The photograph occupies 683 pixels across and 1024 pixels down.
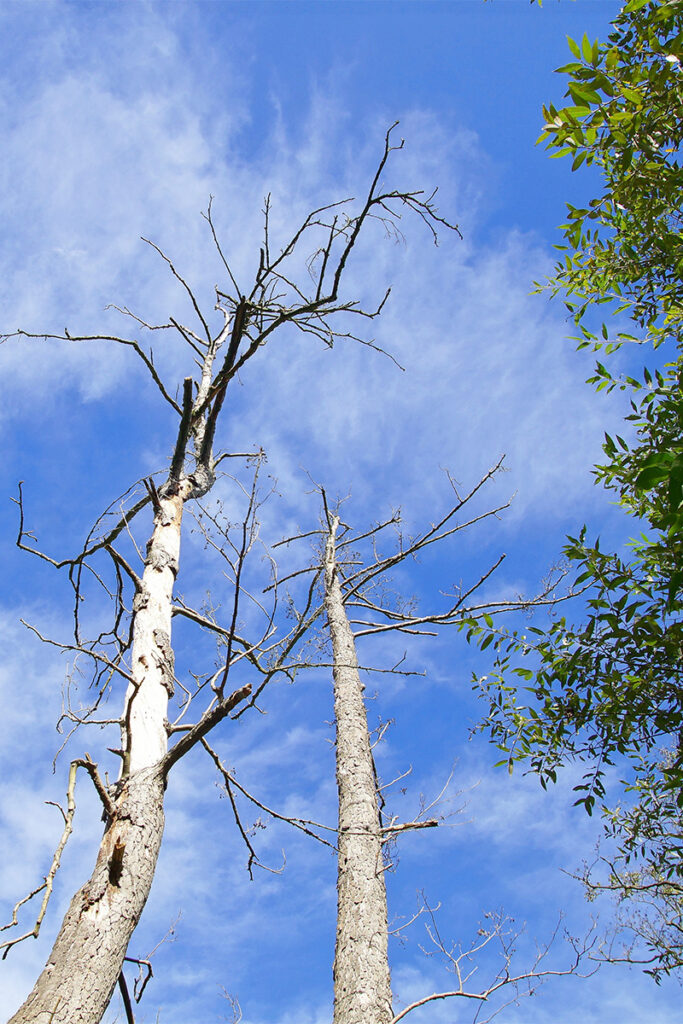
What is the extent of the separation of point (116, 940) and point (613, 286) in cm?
347

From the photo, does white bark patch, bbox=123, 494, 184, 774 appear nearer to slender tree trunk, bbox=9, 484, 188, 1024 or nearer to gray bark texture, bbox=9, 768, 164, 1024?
slender tree trunk, bbox=9, 484, 188, 1024

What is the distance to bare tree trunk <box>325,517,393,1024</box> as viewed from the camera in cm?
321

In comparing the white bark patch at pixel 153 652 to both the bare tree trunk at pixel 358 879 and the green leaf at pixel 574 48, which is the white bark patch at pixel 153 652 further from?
the green leaf at pixel 574 48

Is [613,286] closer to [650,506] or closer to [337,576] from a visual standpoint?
[650,506]

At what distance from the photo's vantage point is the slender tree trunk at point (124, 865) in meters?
1.91

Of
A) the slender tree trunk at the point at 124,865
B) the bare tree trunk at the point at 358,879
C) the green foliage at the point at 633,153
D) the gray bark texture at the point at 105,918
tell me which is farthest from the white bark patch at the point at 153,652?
the green foliage at the point at 633,153

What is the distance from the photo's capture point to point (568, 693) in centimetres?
286

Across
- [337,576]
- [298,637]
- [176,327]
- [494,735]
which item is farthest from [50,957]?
[337,576]

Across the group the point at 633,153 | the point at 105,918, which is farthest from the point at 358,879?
the point at 633,153

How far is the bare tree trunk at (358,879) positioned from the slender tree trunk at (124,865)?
32.8 inches

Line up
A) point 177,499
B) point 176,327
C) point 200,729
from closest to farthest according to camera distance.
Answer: point 200,729
point 177,499
point 176,327

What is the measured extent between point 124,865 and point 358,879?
1983 millimetres

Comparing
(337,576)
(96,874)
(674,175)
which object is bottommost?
(96,874)

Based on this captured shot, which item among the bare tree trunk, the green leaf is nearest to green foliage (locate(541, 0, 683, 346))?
the green leaf
